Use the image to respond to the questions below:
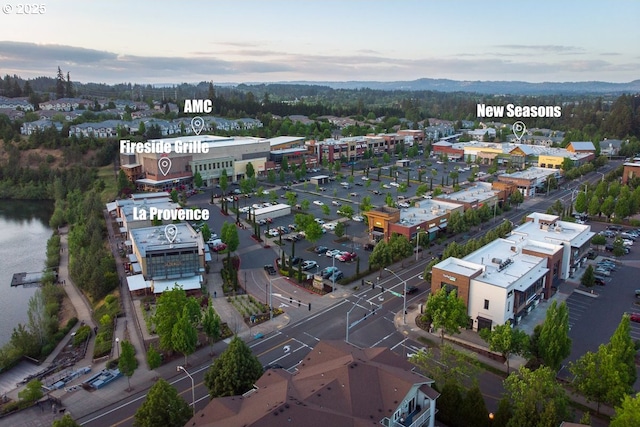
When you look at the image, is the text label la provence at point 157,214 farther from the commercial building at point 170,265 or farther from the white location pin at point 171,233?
the commercial building at point 170,265

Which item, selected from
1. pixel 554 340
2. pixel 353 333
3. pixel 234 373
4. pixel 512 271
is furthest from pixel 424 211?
pixel 234 373

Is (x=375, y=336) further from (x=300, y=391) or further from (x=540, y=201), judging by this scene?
(x=540, y=201)

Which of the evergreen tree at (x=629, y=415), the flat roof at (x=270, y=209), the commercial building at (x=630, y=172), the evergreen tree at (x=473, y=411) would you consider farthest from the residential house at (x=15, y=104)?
the evergreen tree at (x=629, y=415)

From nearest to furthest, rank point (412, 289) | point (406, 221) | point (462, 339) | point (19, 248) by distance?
point (462, 339) < point (412, 289) < point (406, 221) < point (19, 248)

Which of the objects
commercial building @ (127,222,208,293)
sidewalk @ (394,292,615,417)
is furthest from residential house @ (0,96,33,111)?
sidewalk @ (394,292,615,417)

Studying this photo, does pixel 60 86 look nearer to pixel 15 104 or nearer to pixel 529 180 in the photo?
pixel 15 104

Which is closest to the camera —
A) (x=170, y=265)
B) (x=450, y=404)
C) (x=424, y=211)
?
(x=450, y=404)

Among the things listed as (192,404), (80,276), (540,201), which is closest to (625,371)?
(192,404)
